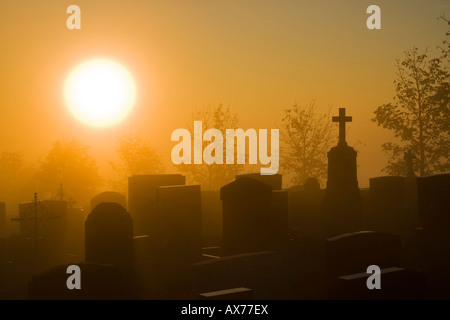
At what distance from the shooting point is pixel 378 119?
3147 centimetres

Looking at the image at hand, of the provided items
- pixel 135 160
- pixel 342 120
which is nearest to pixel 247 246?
pixel 342 120

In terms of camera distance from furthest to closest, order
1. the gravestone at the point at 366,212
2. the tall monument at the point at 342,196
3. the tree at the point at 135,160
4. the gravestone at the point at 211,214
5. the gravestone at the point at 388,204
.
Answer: the tree at the point at 135,160 → the gravestone at the point at 211,214 → the gravestone at the point at 366,212 → the gravestone at the point at 388,204 → the tall monument at the point at 342,196

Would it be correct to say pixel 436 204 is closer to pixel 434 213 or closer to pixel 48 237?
pixel 434 213

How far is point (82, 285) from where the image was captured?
39.1ft

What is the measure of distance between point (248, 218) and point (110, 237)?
3597 millimetres

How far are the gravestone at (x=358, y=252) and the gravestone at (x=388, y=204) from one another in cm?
746

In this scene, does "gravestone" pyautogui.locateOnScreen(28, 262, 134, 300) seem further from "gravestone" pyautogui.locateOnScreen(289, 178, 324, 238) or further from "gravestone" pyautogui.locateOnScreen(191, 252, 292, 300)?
"gravestone" pyautogui.locateOnScreen(289, 178, 324, 238)

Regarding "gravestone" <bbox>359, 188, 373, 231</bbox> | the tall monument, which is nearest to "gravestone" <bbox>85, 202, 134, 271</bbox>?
the tall monument

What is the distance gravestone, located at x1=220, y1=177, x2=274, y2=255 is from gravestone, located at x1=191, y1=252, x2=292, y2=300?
2527mm

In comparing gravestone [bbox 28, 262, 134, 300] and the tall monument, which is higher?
the tall monument

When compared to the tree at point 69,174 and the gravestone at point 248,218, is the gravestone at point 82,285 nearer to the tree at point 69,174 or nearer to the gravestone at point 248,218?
the gravestone at point 248,218

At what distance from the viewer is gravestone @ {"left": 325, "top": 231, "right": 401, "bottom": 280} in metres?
13.6

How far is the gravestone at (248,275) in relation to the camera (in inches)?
499

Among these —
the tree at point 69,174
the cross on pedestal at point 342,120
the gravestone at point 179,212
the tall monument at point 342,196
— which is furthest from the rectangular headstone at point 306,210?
the tree at point 69,174
